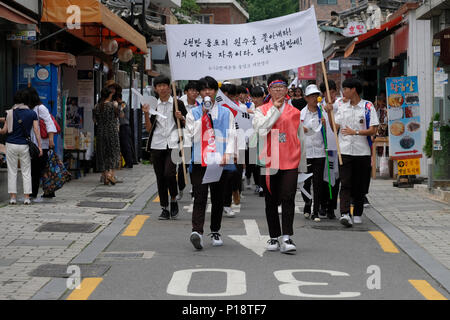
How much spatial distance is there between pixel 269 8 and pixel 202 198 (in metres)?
76.7

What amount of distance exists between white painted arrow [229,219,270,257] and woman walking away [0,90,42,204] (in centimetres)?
395

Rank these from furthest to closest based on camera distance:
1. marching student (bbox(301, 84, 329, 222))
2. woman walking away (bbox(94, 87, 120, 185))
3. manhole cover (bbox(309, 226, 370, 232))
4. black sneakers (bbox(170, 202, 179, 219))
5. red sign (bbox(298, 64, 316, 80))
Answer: red sign (bbox(298, 64, 316, 80)) → woman walking away (bbox(94, 87, 120, 185)) → black sneakers (bbox(170, 202, 179, 219)) → marching student (bbox(301, 84, 329, 222)) → manhole cover (bbox(309, 226, 370, 232))

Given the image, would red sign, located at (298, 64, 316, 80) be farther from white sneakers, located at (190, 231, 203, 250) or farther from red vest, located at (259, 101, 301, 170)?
white sneakers, located at (190, 231, 203, 250)

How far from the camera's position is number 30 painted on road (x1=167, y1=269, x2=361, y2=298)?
721 cm

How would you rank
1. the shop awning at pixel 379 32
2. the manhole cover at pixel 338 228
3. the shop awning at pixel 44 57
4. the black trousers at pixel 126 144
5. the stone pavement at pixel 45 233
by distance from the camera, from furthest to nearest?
the black trousers at pixel 126 144
the shop awning at pixel 379 32
the shop awning at pixel 44 57
the manhole cover at pixel 338 228
the stone pavement at pixel 45 233

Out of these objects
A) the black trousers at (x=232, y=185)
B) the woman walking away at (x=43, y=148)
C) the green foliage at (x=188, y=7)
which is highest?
the green foliage at (x=188, y=7)

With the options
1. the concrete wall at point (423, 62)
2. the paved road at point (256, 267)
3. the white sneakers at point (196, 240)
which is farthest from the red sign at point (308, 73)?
the white sneakers at point (196, 240)

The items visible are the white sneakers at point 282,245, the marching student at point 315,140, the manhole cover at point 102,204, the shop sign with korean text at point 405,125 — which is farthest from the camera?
the shop sign with korean text at point 405,125

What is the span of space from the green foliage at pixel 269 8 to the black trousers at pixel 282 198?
247ft

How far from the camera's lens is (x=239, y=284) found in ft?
25.1

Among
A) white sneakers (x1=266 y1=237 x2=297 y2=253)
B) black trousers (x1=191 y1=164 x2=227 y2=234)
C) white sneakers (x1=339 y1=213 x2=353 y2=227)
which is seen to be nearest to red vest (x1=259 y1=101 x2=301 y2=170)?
black trousers (x1=191 y1=164 x2=227 y2=234)

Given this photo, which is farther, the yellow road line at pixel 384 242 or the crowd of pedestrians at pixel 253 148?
the yellow road line at pixel 384 242

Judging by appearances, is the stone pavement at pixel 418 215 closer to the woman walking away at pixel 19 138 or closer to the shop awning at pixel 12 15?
the woman walking away at pixel 19 138

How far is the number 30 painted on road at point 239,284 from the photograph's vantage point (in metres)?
7.21
